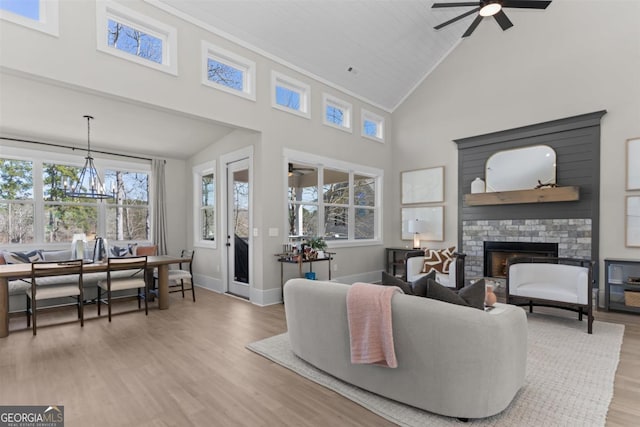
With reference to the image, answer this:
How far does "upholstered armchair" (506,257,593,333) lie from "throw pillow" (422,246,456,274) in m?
0.96

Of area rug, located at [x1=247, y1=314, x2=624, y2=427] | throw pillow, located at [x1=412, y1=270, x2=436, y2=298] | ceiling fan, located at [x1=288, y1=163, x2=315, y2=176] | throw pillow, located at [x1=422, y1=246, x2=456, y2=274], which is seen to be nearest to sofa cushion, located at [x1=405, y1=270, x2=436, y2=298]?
throw pillow, located at [x1=412, y1=270, x2=436, y2=298]

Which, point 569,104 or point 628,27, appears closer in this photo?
point 628,27

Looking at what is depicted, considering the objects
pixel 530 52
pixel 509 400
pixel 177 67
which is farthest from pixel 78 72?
pixel 530 52

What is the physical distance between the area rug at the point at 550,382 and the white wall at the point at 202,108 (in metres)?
2.39

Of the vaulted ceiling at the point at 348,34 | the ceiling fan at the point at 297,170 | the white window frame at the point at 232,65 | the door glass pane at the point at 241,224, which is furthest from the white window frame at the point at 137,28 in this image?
the ceiling fan at the point at 297,170

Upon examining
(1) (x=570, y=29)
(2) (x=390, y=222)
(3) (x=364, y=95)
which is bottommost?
(2) (x=390, y=222)

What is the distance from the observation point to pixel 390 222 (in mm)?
7172

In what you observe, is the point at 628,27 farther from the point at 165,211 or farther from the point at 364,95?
the point at 165,211

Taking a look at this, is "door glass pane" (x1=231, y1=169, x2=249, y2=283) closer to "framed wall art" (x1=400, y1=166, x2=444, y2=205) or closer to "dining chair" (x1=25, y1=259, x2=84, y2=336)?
"dining chair" (x1=25, y1=259, x2=84, y2=336)

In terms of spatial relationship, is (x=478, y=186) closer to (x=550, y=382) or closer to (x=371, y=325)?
(x=550, y=382)

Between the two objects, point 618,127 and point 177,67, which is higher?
point 177,67

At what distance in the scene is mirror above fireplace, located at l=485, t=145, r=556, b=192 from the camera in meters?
5.20

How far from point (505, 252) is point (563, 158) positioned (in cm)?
177

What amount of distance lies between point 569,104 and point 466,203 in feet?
7.05
